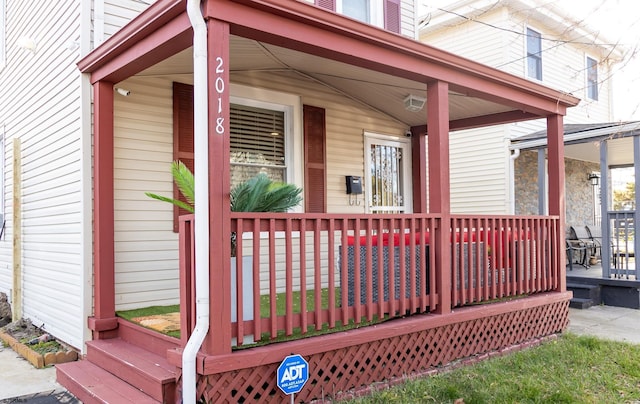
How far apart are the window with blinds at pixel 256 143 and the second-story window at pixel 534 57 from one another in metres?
6.84

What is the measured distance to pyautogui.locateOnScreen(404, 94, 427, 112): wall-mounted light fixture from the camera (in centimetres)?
577

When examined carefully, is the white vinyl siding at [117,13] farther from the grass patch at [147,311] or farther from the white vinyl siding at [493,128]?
the white vinyl siding at [493,128]

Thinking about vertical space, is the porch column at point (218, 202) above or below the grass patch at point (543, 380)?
above

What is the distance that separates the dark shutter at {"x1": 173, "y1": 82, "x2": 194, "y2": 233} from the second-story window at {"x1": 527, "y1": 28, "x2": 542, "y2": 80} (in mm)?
7865

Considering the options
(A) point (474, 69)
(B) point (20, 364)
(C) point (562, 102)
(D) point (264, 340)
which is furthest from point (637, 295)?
(B) point (20, 364)

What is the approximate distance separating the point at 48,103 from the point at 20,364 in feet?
8.22

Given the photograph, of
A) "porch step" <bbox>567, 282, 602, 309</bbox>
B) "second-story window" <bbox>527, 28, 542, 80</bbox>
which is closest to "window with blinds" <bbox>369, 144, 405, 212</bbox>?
"porch step" <bbox>567, 282, 602, 309</bbox>

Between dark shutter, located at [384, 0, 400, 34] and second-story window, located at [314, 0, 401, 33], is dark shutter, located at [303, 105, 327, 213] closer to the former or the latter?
second-story window, located at [314, 0, 401, 33]

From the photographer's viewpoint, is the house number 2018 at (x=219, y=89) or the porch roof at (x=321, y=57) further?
the porch roof at (x=321, y=57)

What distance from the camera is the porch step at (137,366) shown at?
3000 mm

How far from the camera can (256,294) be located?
120 inches

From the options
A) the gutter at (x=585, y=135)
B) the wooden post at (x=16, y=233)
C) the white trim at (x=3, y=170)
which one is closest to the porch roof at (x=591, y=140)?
the gutter at (x=585, y=135)

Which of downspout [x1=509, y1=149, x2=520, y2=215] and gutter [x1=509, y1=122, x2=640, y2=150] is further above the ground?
gutter [x1=509, y1=122, x2=640, y2=150]

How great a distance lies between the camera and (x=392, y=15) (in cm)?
664
